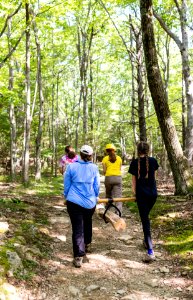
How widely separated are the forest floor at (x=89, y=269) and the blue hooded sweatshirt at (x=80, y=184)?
122cm

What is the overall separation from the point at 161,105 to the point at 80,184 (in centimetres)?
506

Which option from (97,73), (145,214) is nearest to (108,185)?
(145,214)

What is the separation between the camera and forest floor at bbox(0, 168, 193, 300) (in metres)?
4.68

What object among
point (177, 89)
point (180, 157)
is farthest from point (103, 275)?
point (177, 89)

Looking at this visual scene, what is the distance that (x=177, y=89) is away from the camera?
30.5 m

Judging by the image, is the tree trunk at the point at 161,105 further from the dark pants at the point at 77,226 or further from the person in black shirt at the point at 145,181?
the dark pants at the point at 77,226

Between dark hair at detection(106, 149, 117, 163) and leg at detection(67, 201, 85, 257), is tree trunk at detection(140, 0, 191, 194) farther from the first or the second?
leg at detection(67, 201, 85, 257)

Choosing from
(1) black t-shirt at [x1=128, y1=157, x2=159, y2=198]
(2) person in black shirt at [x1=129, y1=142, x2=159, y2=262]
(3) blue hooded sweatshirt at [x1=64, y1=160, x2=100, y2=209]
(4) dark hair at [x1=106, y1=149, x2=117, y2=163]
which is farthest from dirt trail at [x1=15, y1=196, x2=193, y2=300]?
(4) dark hair at [x1=106, y1=149, x2=117, y2=163]

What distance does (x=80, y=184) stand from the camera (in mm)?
5770

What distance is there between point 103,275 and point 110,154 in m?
3.78

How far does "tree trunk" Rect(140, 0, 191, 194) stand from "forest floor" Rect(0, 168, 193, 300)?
2.53m

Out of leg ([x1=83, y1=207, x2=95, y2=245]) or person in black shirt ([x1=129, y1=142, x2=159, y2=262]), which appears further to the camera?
person in black shirt ([x1=129, y1=142, x2=159, y2=262])

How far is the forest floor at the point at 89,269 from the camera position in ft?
15.3

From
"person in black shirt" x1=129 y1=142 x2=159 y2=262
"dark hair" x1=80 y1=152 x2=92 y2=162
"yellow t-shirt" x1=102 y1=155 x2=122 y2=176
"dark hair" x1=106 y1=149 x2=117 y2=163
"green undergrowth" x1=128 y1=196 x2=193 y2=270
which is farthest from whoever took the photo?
"yellow t-shirt" x1=102 y1=155 x2=122 y2=176
